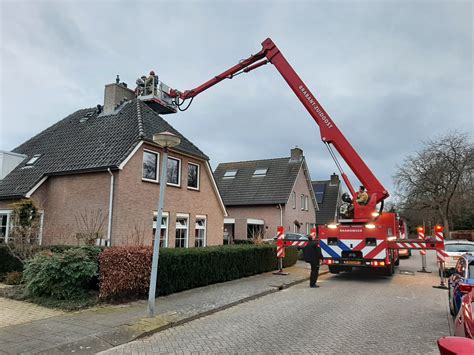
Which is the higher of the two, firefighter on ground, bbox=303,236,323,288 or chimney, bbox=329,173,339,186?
chimney, bbox=329,173,339,186

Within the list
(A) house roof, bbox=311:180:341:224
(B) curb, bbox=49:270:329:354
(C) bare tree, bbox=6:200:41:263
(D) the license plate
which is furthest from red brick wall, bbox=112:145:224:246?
(A) house roof, bbox=311:180:341:224

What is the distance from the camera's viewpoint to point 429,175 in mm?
41125

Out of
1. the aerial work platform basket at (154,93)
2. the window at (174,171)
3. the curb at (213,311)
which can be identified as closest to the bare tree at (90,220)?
the window at (174,171)

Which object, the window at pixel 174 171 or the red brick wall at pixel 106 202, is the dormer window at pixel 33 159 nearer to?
the red brick wall at pixel 106 202

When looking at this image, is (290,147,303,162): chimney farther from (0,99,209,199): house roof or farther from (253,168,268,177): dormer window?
(0,99,209,199): house roof

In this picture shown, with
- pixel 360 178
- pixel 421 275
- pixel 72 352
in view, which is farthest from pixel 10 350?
pixel 421 275

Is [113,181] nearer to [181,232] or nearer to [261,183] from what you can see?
[181,232]

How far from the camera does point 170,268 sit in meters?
10.1

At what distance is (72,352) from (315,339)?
153 inches

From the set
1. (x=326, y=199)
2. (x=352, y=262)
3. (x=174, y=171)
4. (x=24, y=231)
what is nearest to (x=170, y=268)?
(x=24, y=231)

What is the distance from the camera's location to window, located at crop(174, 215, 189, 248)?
16.8m

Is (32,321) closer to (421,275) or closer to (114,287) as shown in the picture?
(114,287)

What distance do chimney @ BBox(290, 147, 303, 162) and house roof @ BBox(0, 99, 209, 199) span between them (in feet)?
47.2

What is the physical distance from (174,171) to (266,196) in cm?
1327
